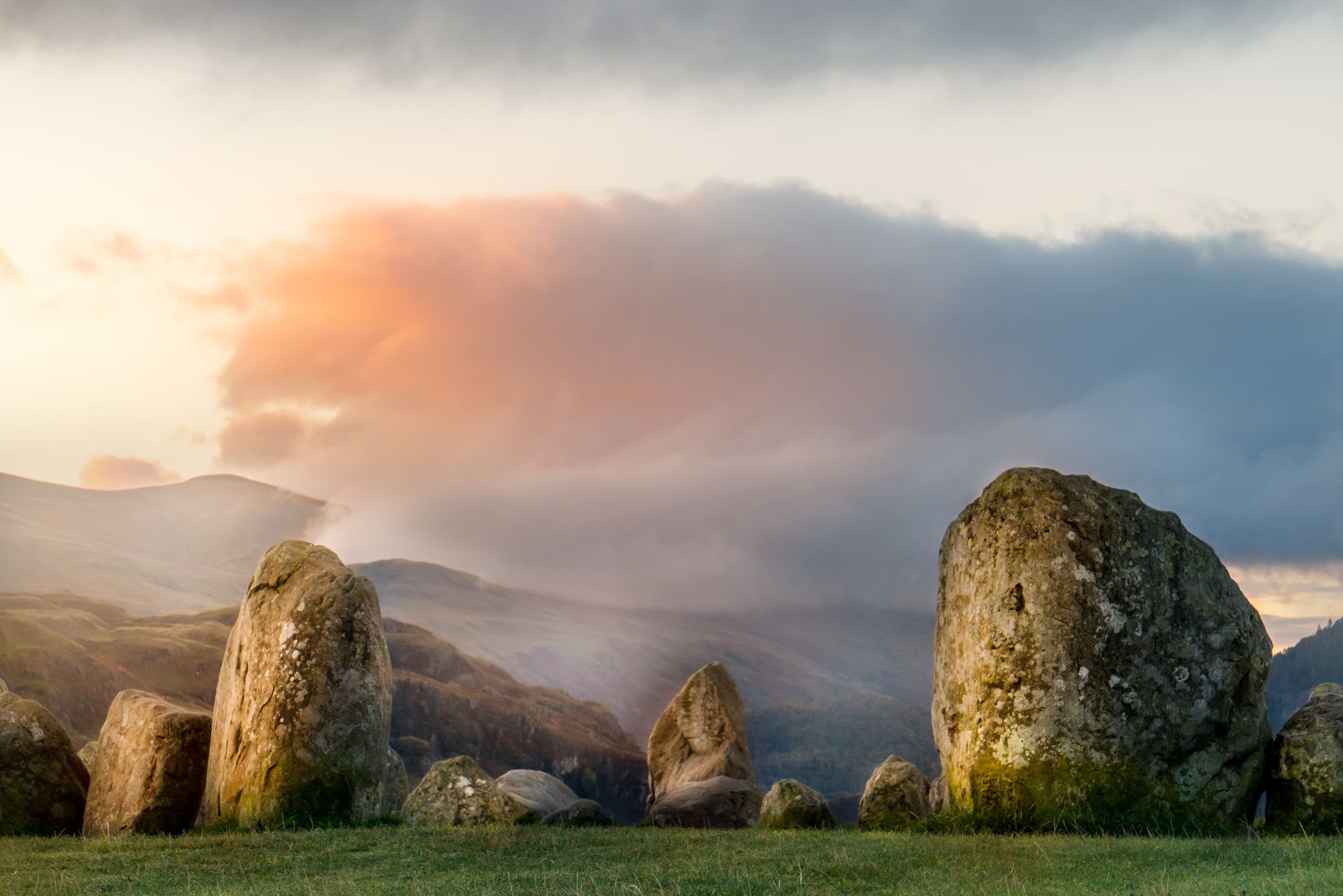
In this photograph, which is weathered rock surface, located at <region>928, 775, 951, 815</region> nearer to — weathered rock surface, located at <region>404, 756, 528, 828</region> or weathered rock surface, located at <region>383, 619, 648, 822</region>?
weathered rock surface, located at <region>404, 756, 528, 828</region>

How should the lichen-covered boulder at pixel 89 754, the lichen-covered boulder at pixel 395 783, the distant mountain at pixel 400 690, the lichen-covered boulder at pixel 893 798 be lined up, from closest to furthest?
the lichen-covered boulder at pixel 893 798 → the lichen-covered boulder at pixel 89 754 → the lichen-covered boulder at pixel 395 783 → the distant mountain at pixel 400 690

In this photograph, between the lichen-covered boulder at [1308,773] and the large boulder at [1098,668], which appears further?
the large boulder at [1098,668]

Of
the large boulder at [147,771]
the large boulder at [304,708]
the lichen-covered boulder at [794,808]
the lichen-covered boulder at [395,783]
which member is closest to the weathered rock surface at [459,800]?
the large boulder at [304,708]

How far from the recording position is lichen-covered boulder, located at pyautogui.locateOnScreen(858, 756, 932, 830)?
2091cm

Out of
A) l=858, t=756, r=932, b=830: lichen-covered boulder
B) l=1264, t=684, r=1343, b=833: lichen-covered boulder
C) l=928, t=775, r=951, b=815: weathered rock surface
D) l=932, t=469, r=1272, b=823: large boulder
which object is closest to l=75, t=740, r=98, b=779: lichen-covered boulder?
l=858, t=756, r=932, b=830: lichen-covered boulder

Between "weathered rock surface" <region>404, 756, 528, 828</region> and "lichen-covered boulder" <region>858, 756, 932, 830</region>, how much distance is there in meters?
7.20

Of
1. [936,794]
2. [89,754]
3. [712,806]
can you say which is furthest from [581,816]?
[89,754]

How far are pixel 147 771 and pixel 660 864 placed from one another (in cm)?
1171

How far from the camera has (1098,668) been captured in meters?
17.3

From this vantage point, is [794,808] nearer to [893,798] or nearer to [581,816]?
[893,798]

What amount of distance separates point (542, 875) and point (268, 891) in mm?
3229

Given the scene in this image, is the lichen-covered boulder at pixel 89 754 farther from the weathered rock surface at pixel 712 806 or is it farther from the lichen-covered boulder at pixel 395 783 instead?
the weathered rock surface at pixel 712 806

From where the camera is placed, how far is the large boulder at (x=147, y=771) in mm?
19453

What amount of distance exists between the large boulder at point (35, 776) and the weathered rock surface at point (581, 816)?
9.48 metres
